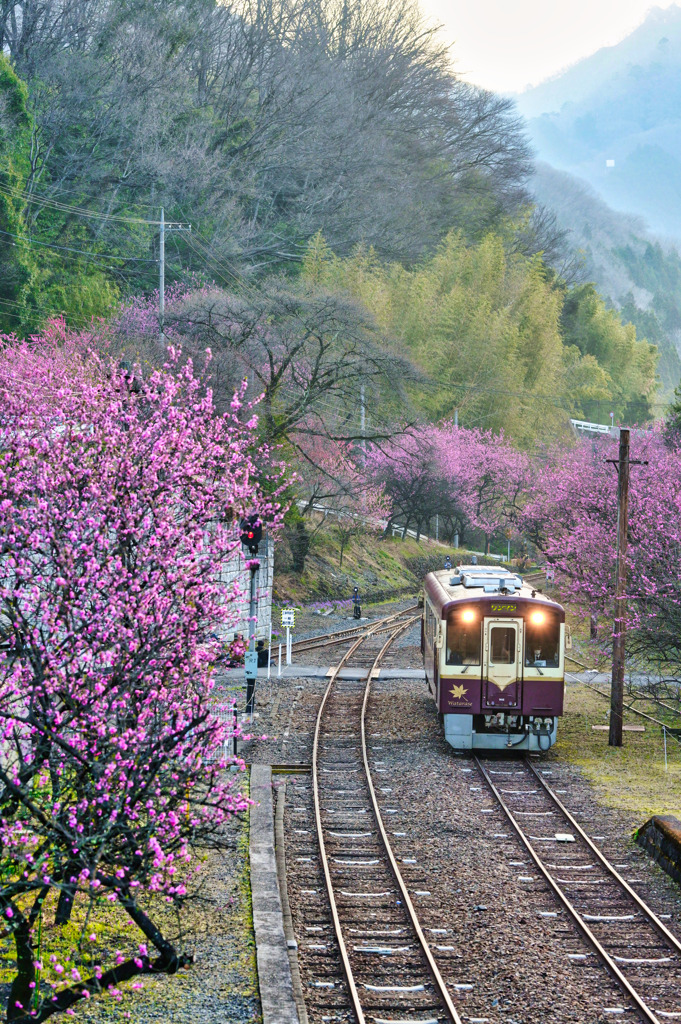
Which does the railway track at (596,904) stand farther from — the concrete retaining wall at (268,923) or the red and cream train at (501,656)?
the concrete retaining wall at (268,923)

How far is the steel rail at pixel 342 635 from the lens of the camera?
32.0 meters

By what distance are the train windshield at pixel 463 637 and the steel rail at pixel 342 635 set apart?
12.6 meters

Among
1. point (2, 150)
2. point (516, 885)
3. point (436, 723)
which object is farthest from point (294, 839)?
point (2, 150)

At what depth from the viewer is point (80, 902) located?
11000 millimetres

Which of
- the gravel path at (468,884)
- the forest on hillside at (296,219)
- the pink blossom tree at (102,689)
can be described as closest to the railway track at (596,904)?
the gravel path at (468,884)

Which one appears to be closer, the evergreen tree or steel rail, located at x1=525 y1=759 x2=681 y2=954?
steel rail, located at x1=525 y1=759 x2=681 y2=954

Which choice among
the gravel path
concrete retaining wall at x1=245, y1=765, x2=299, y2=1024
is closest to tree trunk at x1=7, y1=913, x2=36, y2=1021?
→ concrete retaining wall at x1=245, y1=765, x2=299, y2=1024

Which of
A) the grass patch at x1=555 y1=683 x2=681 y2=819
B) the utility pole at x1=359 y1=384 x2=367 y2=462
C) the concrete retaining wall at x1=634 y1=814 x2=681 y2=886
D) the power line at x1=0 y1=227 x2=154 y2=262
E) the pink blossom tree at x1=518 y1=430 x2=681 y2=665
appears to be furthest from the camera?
the utility pole at x1=359 y1=384 x2=367 y2=462

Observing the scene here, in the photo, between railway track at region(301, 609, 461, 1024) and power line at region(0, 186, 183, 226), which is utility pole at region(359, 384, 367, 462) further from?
railway track at region(301, 609, 461, 1024)

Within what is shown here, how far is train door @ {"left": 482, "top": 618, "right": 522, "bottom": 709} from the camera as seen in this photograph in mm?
18656

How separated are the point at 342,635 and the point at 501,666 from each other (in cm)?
1581

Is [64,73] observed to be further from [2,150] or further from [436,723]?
[436,723]

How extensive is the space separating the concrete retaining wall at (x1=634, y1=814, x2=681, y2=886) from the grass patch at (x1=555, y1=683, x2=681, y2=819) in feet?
4.11

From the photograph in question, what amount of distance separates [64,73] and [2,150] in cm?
1157
